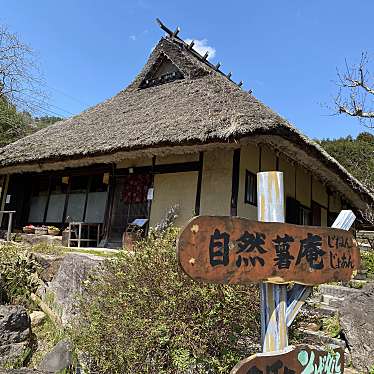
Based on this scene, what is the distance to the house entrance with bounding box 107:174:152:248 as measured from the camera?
8922mm

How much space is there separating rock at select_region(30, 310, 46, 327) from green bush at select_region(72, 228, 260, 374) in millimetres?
2216

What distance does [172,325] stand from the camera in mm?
2787

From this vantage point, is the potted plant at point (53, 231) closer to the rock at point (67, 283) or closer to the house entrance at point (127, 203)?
the house entrance at point (127, 203)

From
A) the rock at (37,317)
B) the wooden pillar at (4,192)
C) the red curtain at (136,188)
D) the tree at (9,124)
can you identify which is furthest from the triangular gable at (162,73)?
the tree at (9,124)

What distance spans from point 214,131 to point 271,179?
4877mm

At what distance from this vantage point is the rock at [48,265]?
5.79m

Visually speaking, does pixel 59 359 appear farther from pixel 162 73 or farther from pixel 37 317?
pixel 162 73

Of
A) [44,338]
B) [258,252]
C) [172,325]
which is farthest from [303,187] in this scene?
[258,252]

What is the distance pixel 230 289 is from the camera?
2.84m

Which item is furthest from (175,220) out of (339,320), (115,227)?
(339,320)

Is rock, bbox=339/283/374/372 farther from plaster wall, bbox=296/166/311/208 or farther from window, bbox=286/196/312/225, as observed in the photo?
plaster wall, bbox=296/166/311/208

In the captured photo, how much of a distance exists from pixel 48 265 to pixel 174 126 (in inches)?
146

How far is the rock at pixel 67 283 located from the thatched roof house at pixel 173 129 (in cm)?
311

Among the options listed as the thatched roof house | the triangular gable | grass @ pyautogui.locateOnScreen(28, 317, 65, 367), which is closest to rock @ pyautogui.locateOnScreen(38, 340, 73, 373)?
grass @ pyautogui.locateOnScreen(28, 317, 65, 367)
